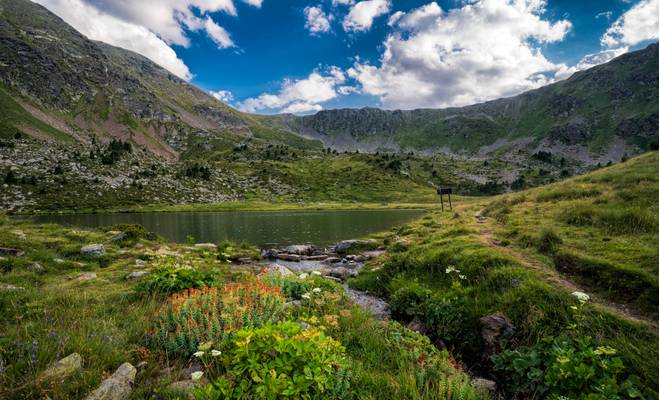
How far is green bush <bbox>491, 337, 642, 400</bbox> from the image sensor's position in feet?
15.1

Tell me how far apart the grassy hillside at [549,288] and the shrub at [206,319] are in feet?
18.2

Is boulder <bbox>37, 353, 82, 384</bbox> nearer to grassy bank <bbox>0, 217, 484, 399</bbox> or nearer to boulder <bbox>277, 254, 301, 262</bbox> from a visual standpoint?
grassy bank <bbox>0, 217, 484, 399</bbox>

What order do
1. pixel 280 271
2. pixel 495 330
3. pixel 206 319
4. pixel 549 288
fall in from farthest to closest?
pixel 280 271
pixel 549 288
pixel 495 330
pixel 206 319

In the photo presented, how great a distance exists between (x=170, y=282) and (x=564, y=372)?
10102 millimetres

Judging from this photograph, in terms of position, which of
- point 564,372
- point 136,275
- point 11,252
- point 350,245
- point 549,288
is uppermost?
point 11,252

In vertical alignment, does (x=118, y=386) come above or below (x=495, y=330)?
above

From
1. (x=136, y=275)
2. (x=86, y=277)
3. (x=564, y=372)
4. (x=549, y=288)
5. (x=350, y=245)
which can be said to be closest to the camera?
(x=564, y=372)

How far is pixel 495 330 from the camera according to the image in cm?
787

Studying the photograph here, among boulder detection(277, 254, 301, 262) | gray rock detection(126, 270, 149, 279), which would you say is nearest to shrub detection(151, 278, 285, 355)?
gray rock detection(126, 270, 149, 279)

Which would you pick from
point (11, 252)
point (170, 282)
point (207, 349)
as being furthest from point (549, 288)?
point (11, 252)

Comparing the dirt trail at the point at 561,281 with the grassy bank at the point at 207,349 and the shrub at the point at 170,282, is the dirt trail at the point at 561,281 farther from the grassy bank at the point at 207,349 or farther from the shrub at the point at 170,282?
the shrub at the point at 170,282

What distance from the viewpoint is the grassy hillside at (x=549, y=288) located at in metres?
6.01

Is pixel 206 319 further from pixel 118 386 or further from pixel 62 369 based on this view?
pixel 62 369

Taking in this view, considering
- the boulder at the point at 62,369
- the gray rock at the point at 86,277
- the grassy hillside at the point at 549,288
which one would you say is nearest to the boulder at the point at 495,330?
the grassy hillside at the point at 549,288
